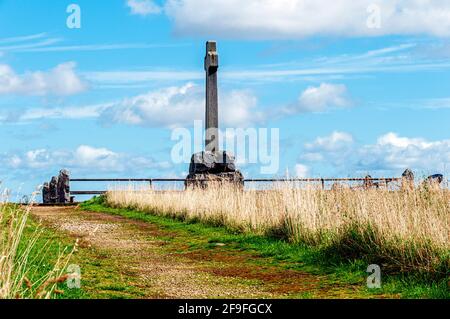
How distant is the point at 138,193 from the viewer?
24547 mm

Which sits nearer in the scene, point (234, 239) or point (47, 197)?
point (234, 239)

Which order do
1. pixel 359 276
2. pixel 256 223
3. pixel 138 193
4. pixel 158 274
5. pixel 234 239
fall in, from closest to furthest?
1. pixel 359 276
2. pixel 158 274
3. pixel 234 239
4. pixel 256 223
5. pixel 138 193

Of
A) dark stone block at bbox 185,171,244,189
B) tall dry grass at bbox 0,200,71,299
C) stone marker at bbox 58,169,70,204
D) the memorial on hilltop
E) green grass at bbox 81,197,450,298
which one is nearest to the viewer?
tall dry grass at bbox 0,200,71,299

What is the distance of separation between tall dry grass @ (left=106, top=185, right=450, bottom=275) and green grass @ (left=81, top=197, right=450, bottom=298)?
189 mm

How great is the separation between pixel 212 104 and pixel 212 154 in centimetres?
220

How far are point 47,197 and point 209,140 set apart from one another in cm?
1019

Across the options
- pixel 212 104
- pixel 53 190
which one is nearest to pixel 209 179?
pixel 212 104

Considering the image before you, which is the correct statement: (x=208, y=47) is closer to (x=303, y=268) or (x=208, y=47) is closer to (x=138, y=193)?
(x=138, y=193)

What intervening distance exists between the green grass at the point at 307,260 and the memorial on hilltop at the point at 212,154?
841cm

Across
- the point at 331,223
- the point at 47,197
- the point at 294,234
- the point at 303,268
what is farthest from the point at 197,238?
the point at 47,197

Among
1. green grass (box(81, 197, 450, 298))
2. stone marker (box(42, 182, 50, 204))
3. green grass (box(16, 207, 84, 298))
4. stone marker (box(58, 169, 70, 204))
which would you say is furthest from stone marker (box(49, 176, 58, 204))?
green grass (box(81, 197, 450, 298))

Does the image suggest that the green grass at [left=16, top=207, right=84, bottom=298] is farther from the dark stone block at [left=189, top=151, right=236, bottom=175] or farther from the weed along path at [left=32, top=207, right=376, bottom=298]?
the dark stone block at [left=189, top=151, right=236, bottom=175]

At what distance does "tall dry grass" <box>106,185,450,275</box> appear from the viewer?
853cm

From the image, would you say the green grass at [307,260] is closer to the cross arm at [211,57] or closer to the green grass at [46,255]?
the green grass at [46,255]
